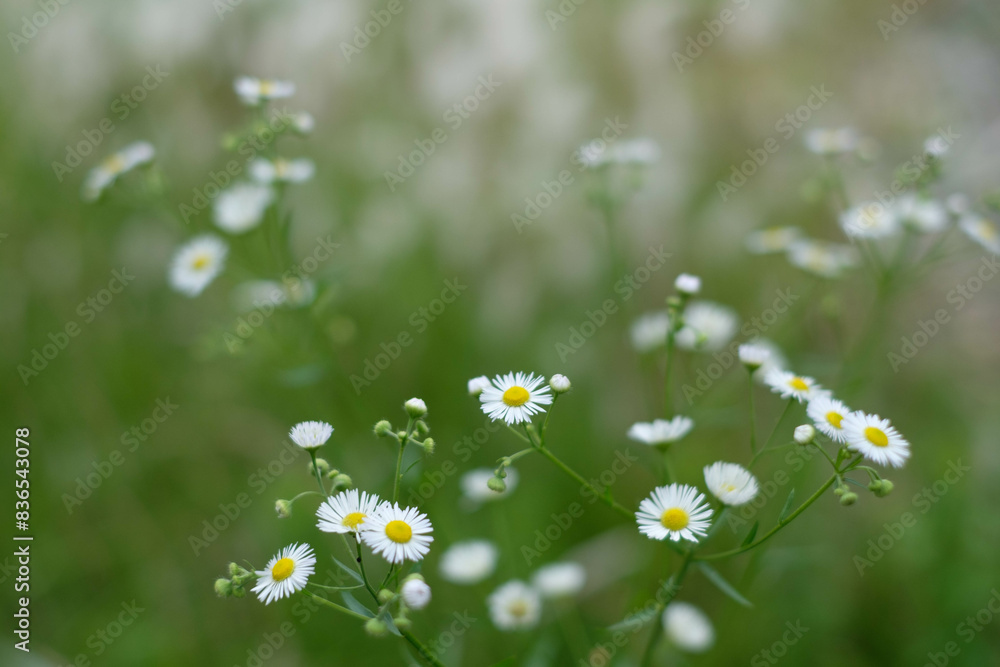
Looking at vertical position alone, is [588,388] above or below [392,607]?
above

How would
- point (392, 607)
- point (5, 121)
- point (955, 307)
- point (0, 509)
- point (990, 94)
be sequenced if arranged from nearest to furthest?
1. point (392, 607)
2. point (0, 509)
3. point (5, 121)
4. point (955, 307)
5. point (990, 94)

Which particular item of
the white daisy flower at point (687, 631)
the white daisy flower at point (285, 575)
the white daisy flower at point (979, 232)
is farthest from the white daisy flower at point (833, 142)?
the white daisy flower at point (285, 575)

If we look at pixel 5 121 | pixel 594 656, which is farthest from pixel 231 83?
pixel 594 656

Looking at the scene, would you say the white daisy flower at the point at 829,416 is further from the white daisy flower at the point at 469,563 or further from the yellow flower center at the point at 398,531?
the white daisy flower at the point at 469,563

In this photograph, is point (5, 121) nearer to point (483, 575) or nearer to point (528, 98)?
point (528, 98)

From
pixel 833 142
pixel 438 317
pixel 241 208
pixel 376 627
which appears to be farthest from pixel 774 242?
pixel 376 627
